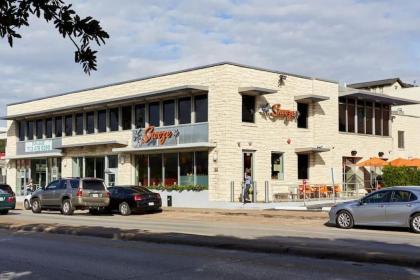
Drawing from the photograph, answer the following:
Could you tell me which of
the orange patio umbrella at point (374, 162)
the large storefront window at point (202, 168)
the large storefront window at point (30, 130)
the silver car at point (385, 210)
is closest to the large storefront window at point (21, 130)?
the large storefront window at point (30, 130)

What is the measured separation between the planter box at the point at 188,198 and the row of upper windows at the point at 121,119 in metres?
4.02

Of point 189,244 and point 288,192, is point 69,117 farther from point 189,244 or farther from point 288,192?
point 189,244

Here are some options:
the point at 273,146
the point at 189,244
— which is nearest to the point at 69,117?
the point at 273,146

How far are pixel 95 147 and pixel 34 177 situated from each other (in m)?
9.21

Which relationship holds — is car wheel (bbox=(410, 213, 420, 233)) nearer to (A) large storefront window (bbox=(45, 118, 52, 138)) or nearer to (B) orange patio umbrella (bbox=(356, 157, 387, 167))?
(B) orange patio umbrella (bbox=(356, 157, 387, 167))

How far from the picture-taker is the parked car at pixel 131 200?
29547 mm

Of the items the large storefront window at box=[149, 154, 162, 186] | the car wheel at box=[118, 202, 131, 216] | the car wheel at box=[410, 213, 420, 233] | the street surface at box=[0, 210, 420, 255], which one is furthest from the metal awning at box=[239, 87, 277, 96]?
the car wheel at box=[410, 213, 420, 233]

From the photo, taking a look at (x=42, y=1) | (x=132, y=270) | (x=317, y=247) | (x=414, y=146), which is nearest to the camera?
(x=42, y=1)

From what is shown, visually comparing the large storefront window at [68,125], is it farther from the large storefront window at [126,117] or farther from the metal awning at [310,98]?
the metal awning at [310,98]

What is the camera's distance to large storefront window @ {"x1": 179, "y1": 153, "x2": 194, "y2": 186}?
34.5 m

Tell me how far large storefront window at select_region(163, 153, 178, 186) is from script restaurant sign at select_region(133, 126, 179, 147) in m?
0.95

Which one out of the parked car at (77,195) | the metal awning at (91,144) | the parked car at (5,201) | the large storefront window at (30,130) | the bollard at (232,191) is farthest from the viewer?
the large storefront window at (30,130)

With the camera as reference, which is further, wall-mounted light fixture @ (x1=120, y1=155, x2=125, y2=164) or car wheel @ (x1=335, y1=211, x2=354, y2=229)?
wall-mounted light fixture @ (x1=120, y1=155, x2=125, y2=164)

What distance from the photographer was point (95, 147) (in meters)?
40.8
